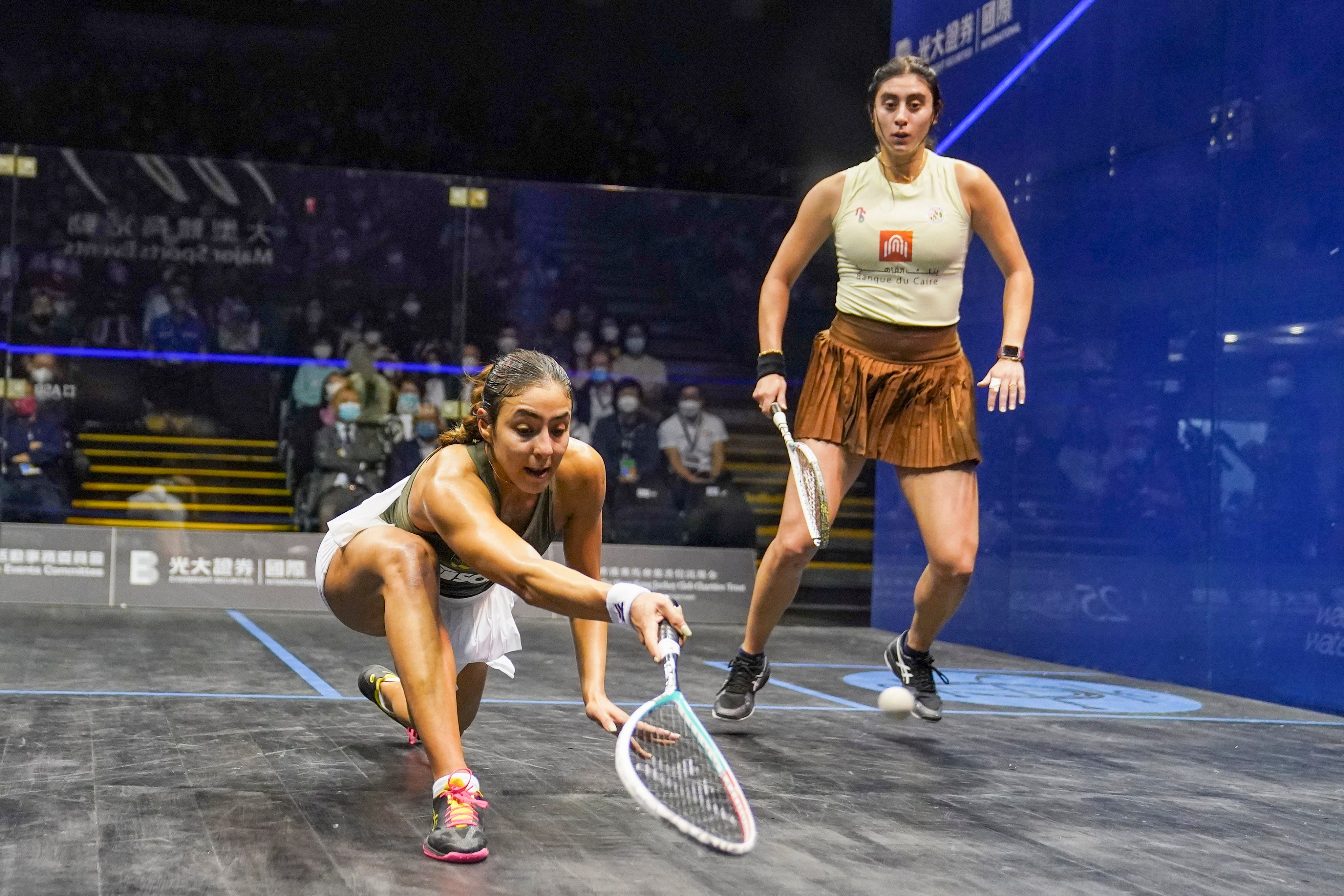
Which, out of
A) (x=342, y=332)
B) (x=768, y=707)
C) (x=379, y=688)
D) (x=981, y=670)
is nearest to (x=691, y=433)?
(x=342, y=332)

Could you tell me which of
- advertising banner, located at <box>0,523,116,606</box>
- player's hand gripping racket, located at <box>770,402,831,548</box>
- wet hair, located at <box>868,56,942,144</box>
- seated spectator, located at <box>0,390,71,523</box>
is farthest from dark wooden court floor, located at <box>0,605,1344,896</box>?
seated spectator, located at <box>0,390,71,523</box>

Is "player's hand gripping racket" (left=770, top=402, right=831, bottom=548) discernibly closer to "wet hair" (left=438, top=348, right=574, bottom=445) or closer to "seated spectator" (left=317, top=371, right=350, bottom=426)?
"wet hair" (left=438, top=348, right=574, bottom=445)

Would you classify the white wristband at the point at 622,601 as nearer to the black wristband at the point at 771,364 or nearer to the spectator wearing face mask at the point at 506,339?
the black wristband at the point at 771,364

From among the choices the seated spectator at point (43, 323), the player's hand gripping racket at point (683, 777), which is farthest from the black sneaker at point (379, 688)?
the seated spectator at point (43, 323)

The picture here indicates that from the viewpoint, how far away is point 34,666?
14.1 ft

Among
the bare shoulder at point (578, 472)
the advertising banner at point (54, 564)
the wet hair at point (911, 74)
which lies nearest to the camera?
the bare shoulder at point (578, 472)

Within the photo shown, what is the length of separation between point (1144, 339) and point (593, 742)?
3.00m

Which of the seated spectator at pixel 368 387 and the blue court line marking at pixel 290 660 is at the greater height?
the seated spectator at pixel 368 387

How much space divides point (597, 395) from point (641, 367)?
300 mm

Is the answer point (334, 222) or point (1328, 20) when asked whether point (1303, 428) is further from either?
point (334, 222)

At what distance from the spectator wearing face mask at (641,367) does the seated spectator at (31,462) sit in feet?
9.68

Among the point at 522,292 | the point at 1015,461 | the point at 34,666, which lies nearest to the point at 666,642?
the point at 34,666

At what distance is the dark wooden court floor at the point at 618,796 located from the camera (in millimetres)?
1979

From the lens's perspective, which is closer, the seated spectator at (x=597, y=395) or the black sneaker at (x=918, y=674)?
the black sneaker at (x=918, y=674)
